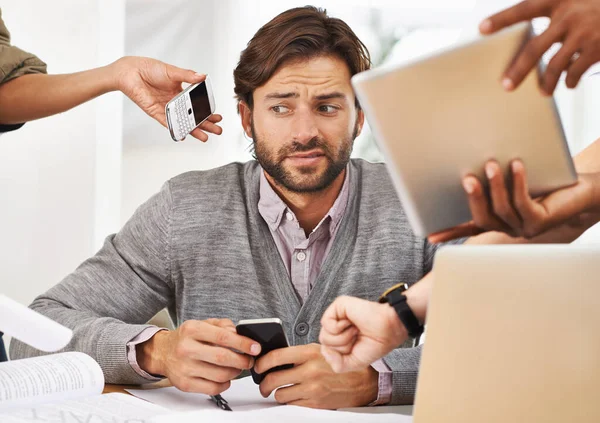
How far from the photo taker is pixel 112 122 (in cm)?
312

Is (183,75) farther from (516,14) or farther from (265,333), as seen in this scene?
(516,14)

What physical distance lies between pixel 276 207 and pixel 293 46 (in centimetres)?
38

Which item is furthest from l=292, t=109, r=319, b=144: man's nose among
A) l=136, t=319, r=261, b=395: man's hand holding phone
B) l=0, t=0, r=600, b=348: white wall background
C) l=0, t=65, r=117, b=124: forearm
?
l=0, t=0, r=600, b=348: white wall background

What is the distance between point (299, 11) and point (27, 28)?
5.10 ft

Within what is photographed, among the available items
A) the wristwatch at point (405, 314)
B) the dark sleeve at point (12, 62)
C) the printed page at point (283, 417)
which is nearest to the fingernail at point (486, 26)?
the wristwatch at point (405, 314)

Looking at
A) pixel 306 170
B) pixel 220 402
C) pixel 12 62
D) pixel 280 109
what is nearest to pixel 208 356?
pixel 220 402

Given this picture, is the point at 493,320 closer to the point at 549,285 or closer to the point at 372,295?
the point at 549,285

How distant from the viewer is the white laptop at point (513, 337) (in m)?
0.65

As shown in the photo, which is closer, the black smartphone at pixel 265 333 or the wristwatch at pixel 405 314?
the wristwatch at pixel 405 314

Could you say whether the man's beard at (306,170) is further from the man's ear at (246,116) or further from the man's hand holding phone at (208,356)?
the man's hand holding phone at (208,356)

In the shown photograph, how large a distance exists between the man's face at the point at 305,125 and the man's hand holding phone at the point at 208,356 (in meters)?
0.58

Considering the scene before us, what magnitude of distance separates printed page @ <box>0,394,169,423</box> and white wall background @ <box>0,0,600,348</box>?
201 centimetres

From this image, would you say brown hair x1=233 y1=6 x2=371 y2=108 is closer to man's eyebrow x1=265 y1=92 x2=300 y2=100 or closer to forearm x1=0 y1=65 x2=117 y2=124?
man's eyebrow x1=265 y1=92 x2=300 y2=100

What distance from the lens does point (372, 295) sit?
1.56 m
